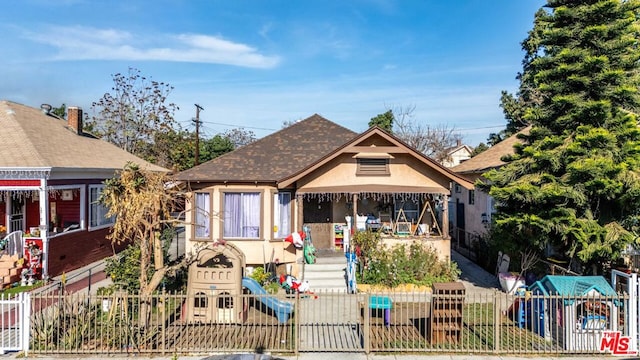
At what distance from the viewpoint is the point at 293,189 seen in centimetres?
1677

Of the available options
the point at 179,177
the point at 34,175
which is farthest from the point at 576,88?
the point at 34,175

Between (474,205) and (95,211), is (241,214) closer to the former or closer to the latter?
(95,211)

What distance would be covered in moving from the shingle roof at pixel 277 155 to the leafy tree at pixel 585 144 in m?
8.21

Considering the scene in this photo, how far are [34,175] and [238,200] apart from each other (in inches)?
294

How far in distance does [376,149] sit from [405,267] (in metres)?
4.78

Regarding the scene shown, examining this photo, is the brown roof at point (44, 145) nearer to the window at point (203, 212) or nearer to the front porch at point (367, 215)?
the window at point (203, 212)

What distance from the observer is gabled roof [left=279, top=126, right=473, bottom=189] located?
15.8 meters

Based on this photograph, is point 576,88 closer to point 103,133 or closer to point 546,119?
point 546,119

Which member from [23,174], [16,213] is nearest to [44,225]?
[23,174]

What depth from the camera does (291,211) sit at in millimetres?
16781

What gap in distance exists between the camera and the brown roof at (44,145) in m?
15.2

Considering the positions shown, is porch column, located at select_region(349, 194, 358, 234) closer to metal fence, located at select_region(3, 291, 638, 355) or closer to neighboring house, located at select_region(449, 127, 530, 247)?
metal fence, located at select_region(3, 291, 638, 355)

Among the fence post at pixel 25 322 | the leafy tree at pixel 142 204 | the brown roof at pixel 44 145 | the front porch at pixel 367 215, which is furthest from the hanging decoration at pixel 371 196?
the fence post at pixel 25 322

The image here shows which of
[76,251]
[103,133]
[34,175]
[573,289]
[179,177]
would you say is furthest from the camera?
[103,133]
